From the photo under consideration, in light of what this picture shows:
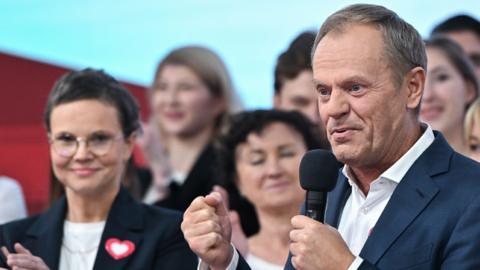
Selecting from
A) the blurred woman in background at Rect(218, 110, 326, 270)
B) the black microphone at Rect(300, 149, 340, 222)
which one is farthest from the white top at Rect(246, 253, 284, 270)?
the black microphone at Rect(300, 149, 340, 222)

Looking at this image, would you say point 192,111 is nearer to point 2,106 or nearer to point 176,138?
point 176,138

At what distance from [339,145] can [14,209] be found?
7.79 feet

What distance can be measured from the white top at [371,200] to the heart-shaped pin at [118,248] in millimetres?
1202

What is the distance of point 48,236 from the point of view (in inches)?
154

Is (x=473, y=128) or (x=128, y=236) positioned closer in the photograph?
(x=128, y=236)

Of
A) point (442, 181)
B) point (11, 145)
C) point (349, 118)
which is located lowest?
point (11, 145)

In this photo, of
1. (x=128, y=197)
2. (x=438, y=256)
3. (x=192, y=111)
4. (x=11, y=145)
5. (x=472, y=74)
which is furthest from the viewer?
(x=11, y=145)

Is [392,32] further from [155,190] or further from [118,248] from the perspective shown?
[155,190]

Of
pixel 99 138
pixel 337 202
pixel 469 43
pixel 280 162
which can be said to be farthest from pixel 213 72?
pixel 337 202

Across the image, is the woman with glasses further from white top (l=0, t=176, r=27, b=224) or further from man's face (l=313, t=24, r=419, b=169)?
man's face (l=313, t=24, r=419, b=169)

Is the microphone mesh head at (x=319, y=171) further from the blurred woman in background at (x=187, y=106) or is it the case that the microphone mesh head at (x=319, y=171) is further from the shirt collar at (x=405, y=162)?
the blurred woman in background at (x=187, y=106)

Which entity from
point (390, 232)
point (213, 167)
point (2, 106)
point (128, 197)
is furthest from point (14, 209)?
point (2, 106)

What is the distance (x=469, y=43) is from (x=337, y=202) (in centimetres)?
306

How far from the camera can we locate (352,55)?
8.79ft
